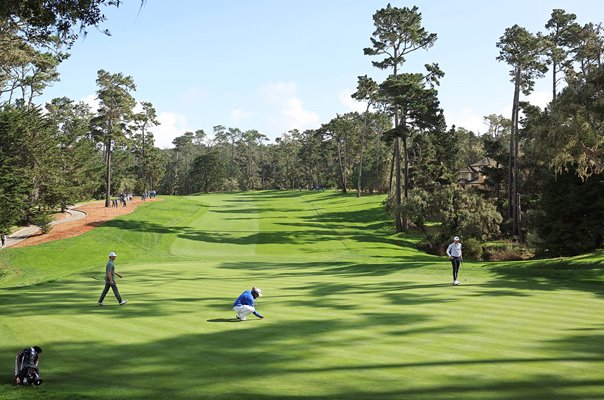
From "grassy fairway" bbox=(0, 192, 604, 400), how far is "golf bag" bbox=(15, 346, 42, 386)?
0.32m

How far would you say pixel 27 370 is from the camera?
11383 millimetres

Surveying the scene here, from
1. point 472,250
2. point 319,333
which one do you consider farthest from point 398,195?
point 319,333

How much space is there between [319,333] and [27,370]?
7.82 m

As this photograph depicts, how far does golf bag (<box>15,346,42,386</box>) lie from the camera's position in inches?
444

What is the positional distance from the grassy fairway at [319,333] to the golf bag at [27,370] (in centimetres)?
32

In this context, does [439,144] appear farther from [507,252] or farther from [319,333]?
[319,333]

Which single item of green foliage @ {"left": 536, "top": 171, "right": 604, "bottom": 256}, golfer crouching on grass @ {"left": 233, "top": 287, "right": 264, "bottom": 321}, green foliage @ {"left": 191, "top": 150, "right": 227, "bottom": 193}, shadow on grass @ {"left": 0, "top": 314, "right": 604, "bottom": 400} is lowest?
shadow on grass @ {"left": 0, "top": 314, "right": 604, "bottom": 400}

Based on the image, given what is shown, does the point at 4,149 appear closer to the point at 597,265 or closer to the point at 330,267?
the point at 330,267

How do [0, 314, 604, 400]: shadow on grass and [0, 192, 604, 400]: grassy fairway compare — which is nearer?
[0, 314, 604, 400]: shadow on grass

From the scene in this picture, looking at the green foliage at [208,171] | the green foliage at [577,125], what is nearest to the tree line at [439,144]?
the green foliage at [577,125]

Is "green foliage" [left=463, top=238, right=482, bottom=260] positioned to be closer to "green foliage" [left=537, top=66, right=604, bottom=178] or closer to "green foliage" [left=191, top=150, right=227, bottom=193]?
"green foliage" [left=537, top=66, right=604, bottom=178]

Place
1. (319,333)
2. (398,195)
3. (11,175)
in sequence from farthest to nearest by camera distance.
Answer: (398,195) < (11,175) < (319,333)

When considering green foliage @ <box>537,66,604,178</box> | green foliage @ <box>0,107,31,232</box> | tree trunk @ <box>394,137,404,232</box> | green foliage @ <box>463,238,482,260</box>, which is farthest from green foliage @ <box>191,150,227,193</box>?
green foliage @ <box>537,66,604,178</box>

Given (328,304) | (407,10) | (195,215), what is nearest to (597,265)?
(328,304)
